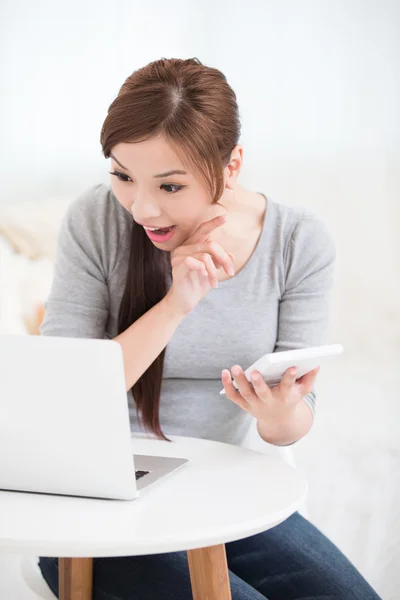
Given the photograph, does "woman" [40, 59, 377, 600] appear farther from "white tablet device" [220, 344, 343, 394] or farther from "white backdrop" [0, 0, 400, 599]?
"white backdrop" [0, 0, 400, 599]

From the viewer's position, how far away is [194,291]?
1.25m

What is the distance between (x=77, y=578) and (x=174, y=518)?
14.3 inches

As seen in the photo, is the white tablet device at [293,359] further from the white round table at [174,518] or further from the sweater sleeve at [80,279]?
the sweater sleeve at [80,279]

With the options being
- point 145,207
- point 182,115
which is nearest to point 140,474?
point 145,207

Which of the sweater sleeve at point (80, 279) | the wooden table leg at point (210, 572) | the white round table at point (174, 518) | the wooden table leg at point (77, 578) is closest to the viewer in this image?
the white round table at point (174, 518)

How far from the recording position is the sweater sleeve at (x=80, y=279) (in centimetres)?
139

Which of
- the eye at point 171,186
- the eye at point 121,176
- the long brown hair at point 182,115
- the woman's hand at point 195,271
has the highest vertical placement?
the long brown hair at point 182,115

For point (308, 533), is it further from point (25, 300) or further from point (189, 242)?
point (25, 300)

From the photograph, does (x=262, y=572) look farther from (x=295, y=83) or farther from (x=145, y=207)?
(x=295, y=83)

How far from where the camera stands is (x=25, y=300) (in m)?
2.42

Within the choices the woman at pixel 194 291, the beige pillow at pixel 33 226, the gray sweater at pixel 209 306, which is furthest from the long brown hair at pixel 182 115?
the beige pillow at pixel 33 226

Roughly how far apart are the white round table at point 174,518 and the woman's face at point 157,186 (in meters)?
0.40

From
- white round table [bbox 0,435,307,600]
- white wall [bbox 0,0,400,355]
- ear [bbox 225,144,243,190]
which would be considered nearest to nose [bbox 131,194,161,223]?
ear [bbox 225,144,243,190]

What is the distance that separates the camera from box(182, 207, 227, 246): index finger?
1.31 m
